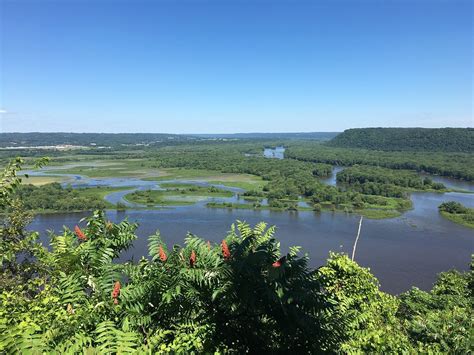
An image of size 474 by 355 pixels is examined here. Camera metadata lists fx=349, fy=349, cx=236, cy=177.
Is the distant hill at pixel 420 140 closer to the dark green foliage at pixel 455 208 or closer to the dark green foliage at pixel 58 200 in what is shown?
the dark green foliage at pixel 455 208

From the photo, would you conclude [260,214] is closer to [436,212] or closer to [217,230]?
[217,230]

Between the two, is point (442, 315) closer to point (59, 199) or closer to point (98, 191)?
point (59, 199)

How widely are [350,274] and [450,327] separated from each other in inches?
145

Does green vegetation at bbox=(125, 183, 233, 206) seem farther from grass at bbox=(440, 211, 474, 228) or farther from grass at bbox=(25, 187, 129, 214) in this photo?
grass at bbox=(440, 211, 474, 228)

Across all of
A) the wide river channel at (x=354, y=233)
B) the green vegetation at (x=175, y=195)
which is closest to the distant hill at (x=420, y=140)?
the wide river channel at (x=354, y=233)

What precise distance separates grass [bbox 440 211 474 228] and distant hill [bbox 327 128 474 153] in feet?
368

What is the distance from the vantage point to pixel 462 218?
5050 centimetres

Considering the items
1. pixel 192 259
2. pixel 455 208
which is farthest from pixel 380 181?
pixel 192 259

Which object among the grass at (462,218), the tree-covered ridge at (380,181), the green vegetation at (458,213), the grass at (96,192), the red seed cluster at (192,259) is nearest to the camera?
the red seed cluster at (192,259)

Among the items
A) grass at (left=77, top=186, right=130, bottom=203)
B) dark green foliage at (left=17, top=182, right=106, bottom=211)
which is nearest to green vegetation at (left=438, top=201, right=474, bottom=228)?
dark green foliage at (left=17, top=182, right=106, bottom=211)

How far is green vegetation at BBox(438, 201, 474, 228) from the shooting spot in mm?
49500

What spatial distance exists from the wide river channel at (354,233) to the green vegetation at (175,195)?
346 cm

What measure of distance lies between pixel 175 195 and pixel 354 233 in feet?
118

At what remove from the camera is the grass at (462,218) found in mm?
48969
